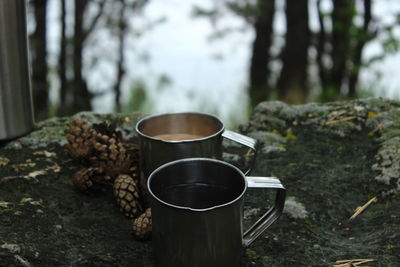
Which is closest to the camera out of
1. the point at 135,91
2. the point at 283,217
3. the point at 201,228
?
the point at 201,228

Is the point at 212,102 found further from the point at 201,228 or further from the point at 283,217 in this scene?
the point at 201,228

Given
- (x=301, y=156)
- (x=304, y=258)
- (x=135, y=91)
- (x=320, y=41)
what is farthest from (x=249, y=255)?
(x=320, y=41)

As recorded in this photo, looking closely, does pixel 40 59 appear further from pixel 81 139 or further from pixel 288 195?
pixel 288 195

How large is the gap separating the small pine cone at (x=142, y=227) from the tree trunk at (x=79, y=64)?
3.31 m

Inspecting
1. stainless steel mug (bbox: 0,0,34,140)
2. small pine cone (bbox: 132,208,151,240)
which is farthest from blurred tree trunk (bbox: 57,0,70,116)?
small pine cone (bbox: 132,208,151,240)

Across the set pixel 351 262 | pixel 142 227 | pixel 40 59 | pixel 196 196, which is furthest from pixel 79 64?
pixel 351 262

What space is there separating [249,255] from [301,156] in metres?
0.58

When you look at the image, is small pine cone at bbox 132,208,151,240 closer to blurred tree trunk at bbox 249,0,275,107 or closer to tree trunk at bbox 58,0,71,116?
tree trunk at bbox 58,0,71,116

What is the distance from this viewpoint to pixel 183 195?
1.17 m

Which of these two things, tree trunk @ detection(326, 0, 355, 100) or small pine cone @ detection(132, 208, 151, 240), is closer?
small pine cone @ detection(132, 208, 151, 240)

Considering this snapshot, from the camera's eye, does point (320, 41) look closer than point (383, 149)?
No

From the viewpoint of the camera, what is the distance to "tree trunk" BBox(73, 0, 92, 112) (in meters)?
4.38

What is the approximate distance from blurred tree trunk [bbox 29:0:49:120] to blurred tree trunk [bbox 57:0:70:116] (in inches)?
5.6

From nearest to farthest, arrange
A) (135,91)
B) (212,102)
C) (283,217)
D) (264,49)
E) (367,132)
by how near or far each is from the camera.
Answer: (283,217) → (367,132) → (212,102) → (135,91) → (264,49)
